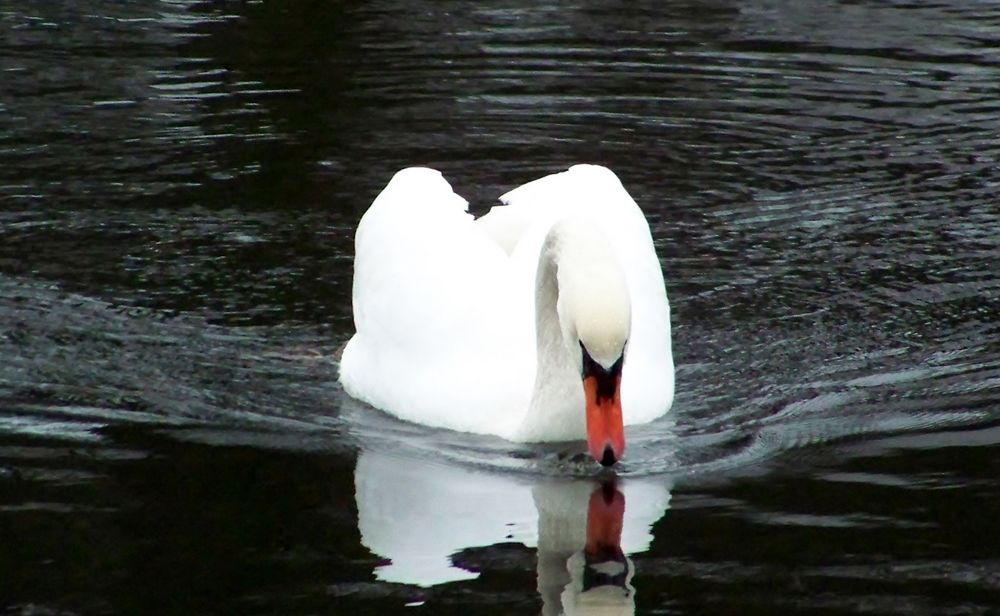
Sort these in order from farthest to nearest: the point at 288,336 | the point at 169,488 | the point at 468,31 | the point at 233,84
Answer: the point at 468,31 → the point at 233,84 → the point at 288,336 → the point at 169,488

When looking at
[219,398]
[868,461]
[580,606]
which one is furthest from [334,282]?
[580,606]

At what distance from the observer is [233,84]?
15.4 meters

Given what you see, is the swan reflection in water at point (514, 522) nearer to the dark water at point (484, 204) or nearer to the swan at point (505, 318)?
the dark water at point (484, 204)

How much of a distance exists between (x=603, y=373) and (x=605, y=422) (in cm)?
21

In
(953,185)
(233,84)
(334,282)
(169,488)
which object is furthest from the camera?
(233,84)

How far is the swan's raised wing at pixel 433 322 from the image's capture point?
8.85 m

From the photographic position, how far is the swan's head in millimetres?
7324

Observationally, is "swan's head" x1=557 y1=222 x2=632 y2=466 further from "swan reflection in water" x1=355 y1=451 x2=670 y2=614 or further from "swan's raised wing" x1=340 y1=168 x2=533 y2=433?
"swan's raised wing" x1=340 y1=168 x2=533 y2=433

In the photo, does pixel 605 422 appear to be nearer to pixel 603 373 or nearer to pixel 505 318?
pixel 603 373

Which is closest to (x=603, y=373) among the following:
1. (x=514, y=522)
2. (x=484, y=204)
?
(x=514, y=522)

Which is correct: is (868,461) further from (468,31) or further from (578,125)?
(468,31)

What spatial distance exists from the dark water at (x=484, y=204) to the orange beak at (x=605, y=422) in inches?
11.1

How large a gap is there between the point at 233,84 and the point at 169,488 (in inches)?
311

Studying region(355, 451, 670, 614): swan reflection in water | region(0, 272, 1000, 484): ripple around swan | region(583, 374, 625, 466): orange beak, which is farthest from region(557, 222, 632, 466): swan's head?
region(0, 272, 1000, 484): ripple around swan
